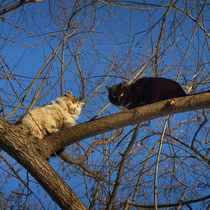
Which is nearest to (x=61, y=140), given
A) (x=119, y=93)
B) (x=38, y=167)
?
(x=38, y=167)

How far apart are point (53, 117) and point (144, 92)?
73cm

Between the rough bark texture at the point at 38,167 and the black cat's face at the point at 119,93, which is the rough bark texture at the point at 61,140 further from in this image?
the black cat's face at the point at 119,93

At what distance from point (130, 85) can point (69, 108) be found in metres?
0.55

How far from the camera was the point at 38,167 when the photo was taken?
138 cm

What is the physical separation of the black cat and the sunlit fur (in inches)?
13.3

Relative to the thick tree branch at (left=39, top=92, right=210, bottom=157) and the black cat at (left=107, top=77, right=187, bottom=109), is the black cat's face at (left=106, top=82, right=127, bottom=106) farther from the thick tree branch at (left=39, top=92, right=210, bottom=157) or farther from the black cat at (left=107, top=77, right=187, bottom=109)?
the thick tree branch at (left=39, top=92, right=210, bottom=157)

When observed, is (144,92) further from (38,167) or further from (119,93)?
(38,167)

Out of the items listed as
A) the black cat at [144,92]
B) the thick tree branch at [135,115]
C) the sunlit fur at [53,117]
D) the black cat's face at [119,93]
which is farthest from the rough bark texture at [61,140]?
the black cat's face at [119,93]

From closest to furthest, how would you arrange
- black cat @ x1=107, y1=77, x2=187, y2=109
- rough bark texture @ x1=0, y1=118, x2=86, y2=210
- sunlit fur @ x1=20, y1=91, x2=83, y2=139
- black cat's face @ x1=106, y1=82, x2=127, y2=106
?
1. rough bark texture @ x1=0, y1=118, x2=86, y2=210
2. sunlit fur @ x1=20, y1=91, x2=83, y2=139
3. black cat @ x1=107, y1=77, x2=187, y2=109
4. black cat's face @ x1=106, y1=82, x2=127, y2=106

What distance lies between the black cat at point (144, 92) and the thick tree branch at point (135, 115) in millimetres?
317

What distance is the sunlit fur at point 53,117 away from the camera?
1.68 metres

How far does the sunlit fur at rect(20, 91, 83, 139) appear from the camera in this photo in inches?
66.0

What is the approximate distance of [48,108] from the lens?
1.82 meters

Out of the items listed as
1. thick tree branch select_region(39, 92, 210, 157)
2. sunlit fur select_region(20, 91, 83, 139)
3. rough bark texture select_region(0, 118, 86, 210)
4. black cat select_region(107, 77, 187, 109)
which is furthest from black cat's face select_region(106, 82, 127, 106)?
rough bark texture select_region(0, 118, 86, 210)
